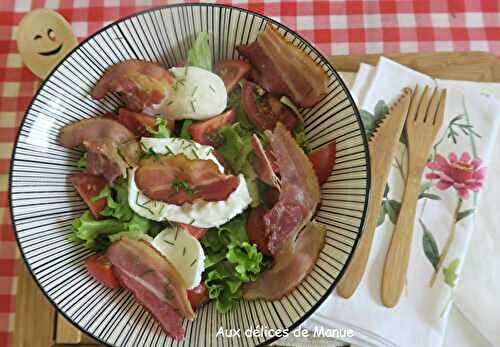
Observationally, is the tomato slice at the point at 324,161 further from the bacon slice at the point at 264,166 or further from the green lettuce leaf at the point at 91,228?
the green lettuce leaf at the point at 91,228

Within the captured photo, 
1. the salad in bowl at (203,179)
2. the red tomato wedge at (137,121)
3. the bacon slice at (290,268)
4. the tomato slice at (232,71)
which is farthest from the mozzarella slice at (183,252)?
the tomato slice at (232,71)

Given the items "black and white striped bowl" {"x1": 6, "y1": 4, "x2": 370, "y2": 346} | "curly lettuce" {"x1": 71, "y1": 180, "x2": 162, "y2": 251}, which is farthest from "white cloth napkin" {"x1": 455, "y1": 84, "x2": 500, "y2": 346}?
"curly lettuce" {"x1": 71, "y1": 180, "x2": 162, "y2": 251}

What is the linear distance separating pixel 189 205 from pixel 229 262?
131mm

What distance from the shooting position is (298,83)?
1.08 meters

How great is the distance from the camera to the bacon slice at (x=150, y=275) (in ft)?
3.24

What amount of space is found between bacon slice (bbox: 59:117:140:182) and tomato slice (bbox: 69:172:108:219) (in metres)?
0.02

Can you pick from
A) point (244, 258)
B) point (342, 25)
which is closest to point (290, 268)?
point (244, 258)

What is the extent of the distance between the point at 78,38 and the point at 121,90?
18.6 inches

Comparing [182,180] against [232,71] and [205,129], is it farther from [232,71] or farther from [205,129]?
[232,71]

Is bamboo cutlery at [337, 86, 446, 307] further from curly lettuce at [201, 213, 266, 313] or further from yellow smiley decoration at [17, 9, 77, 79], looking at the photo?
yellow smiley decoration at [17, 9, 77, 79]

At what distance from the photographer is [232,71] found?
1124 millimetres

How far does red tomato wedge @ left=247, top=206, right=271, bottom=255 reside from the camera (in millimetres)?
1015

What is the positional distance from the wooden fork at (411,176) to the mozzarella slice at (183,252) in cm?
40

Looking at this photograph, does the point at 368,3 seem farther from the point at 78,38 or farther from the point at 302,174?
the point at 78,38
